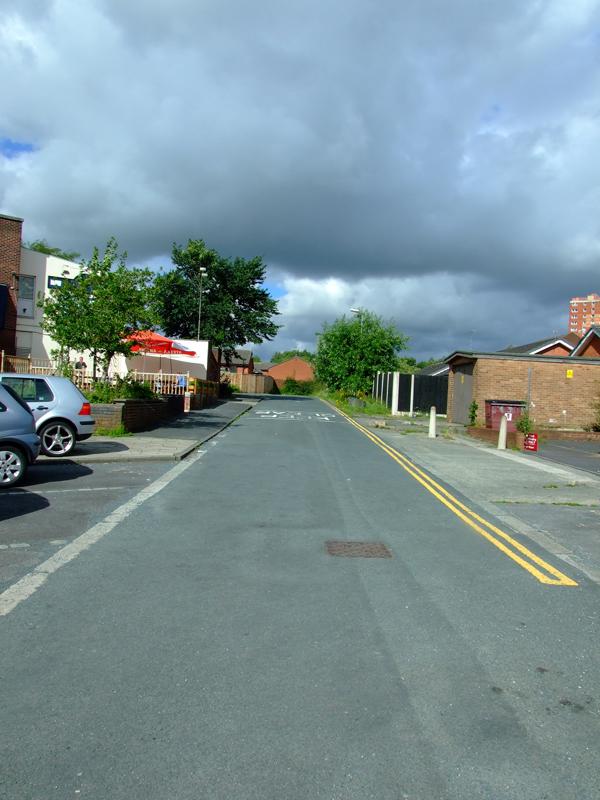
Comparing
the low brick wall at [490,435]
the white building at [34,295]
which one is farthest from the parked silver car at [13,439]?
the white building at [34,295]

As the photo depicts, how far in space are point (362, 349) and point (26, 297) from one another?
23.8m

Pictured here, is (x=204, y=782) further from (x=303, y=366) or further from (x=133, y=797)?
(x=303, y=366)

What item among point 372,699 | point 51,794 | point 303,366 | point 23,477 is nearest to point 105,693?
point 51,794

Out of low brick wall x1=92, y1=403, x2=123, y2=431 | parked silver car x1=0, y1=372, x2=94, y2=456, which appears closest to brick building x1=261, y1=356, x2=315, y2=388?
low brick wall x1=92, y1=403, x2=123, y2=431

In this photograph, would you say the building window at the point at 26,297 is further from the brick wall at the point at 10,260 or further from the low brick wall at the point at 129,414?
the low brick wall at the point at 129,414

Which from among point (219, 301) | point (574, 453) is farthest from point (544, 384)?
point (219, 301)

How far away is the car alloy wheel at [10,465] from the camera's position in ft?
32.2

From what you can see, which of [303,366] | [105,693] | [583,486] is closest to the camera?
[105,693]

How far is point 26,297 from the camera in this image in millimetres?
33594

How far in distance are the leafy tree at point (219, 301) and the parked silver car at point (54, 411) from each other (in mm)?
39005

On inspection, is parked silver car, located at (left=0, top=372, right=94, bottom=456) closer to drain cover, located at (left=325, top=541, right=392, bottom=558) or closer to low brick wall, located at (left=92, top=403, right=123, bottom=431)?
low brick wall, located at (left=92, top=403, right=123, bottom=431)

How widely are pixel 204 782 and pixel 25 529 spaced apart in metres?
5.19

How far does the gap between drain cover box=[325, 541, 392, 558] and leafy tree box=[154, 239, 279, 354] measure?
151ft

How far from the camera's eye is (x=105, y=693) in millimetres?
3783
